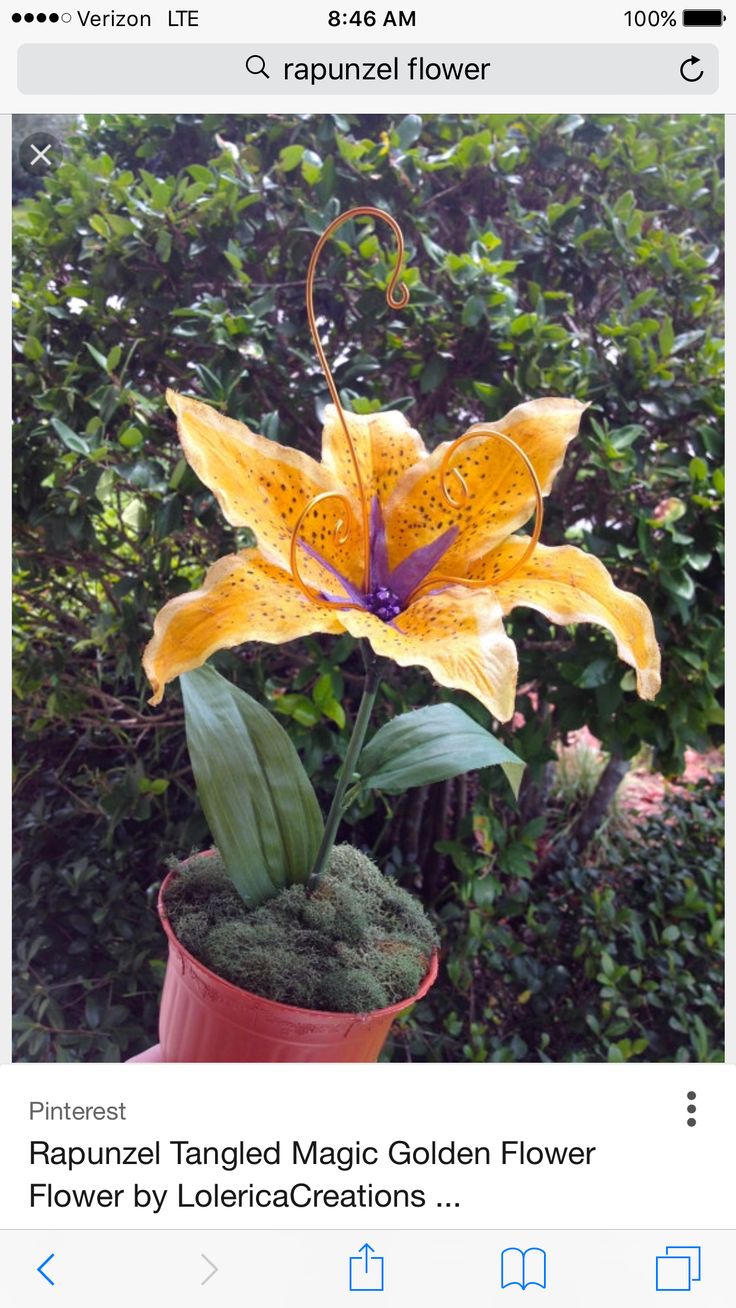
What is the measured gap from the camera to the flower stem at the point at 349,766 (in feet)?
1.41

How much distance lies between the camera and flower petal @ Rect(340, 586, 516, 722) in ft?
1.12

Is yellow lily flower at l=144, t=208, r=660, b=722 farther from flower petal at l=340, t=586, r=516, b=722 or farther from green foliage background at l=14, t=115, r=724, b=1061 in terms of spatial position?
green foliage background at l=14, t=115, r=724, b=1061

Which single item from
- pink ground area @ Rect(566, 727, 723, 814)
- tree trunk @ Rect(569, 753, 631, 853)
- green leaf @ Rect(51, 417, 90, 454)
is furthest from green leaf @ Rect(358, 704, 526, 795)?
pink ground area @ Rect(566, 727, 723, 814)

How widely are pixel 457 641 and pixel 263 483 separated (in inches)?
4.8

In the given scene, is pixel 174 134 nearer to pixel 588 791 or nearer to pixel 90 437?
pixel 90 437

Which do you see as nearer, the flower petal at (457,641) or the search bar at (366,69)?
the flower petal at (457,641)

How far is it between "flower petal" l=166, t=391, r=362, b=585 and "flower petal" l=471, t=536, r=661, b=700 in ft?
0.27
